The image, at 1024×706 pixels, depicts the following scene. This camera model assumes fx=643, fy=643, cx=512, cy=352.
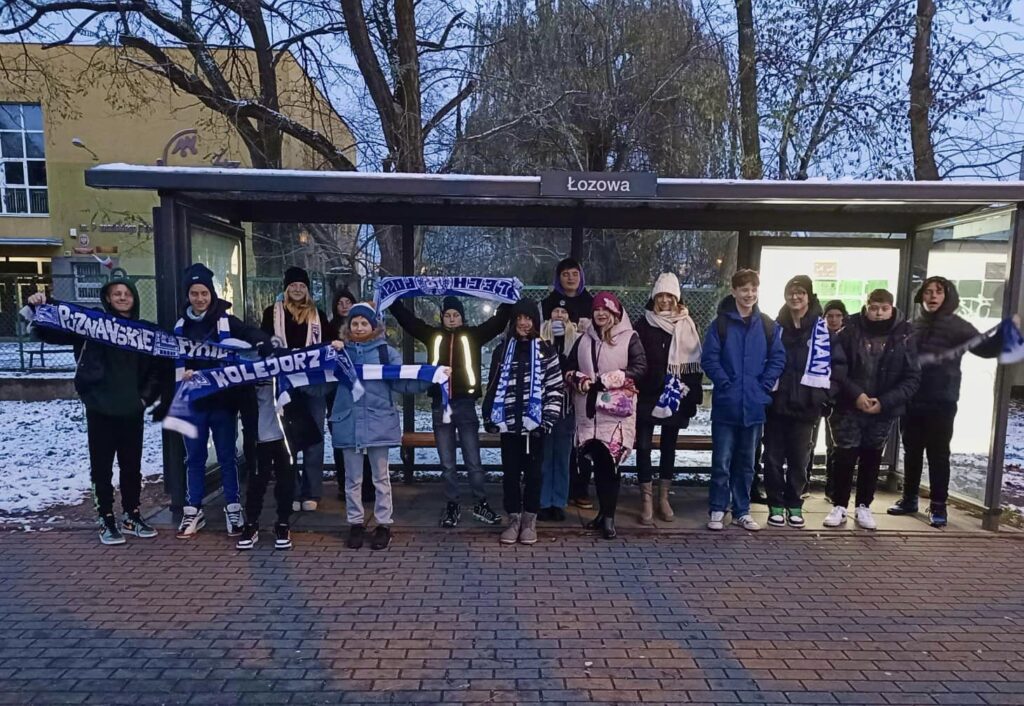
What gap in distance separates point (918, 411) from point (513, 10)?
1026 cm

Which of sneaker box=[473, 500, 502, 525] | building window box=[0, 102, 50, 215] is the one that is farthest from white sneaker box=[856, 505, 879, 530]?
building window box=[0, 102, 50, 215]

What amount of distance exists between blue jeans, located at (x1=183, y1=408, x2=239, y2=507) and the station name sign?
2825mm

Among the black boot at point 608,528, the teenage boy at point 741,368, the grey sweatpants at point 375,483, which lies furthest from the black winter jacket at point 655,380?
the grey sweatpants at point 375,483

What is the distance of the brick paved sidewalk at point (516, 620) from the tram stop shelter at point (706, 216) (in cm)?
112

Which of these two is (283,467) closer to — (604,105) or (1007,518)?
(1007,518)

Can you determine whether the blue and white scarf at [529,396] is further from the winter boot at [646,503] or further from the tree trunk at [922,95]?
the tree trunk at [922,95]

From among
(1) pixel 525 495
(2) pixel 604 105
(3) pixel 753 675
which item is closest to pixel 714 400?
(1) pixel 525 495

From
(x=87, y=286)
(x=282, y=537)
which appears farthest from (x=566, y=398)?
(x=87, y=286)

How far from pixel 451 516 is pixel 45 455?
5.29m

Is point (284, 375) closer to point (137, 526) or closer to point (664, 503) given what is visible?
point (137, 526)

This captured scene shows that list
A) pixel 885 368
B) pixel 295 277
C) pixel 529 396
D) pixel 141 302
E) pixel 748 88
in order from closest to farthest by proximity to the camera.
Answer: pixel 529 396 → pixel 885 368 → pixel 295 277 → pixel 141 302 → pixel 748 88

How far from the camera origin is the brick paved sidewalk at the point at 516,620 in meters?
2.94

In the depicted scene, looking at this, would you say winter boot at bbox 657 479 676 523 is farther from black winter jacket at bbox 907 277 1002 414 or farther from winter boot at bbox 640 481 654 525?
black winter jacket at bbox 907 277 1002 414

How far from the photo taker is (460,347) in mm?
4840
